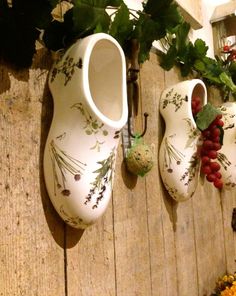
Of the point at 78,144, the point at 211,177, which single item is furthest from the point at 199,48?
the point at 78,144

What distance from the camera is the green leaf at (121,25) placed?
66cm

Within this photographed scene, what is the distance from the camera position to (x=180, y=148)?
0.84 metres

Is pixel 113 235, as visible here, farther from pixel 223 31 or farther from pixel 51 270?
pixel 223 31

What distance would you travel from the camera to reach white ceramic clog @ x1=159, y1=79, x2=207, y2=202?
84 cm

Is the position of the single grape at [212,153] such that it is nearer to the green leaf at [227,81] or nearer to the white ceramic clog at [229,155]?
the white ceramic clog at [229,155]

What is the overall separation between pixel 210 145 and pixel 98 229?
358 millimetres

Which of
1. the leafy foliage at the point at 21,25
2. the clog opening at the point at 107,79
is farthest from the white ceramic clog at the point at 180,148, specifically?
the leafy foliage at the point at 21,25

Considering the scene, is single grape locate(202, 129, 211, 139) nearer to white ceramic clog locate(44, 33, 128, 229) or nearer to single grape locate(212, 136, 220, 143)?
single grape locate(212, 136, 220, 143)

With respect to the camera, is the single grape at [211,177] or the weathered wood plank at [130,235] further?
the single grape at [211,177]

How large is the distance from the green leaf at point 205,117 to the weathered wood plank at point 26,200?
406 millimetres

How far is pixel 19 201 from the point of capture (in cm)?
54

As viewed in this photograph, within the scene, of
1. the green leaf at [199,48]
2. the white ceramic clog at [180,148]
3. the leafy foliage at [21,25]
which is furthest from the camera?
the green leaf at [199,48]

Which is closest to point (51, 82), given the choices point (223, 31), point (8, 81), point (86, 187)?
point (8, 81)

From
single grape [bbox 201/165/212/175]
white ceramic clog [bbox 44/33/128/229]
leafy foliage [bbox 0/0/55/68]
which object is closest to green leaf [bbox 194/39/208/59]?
single grape [bbox 201/165/212/175]
